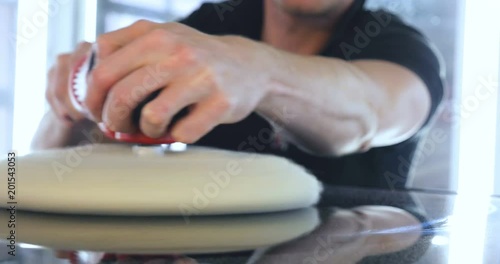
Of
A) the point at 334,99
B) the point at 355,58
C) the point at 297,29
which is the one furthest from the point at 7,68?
the point at 334,99

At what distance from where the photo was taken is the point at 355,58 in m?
0.87

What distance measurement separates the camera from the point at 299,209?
42 cm

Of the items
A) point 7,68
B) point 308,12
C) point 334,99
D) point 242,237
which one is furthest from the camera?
point 7,68

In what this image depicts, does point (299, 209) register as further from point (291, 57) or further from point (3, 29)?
point (3, 29)

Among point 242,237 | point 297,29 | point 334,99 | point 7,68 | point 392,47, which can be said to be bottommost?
point 242,237

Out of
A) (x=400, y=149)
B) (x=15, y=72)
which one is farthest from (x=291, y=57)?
(x=15, y=72)

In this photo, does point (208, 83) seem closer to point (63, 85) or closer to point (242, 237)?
point (242, 237)

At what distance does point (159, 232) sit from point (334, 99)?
27cm

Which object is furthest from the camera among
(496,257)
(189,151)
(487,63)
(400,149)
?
(487,63)

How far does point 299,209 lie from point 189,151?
87mm

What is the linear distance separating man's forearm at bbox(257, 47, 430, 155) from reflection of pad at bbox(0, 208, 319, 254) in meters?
0.13

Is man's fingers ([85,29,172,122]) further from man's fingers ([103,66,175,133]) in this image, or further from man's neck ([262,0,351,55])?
man's neck ([262,0,351,55])

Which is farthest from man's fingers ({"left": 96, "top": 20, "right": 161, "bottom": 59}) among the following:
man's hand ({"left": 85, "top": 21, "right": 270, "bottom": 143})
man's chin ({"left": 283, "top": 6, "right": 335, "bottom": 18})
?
man's chin ({"left": 283, "top": 6, "right": 335, "bottom": 18})

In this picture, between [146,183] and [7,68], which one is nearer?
[146,183]
